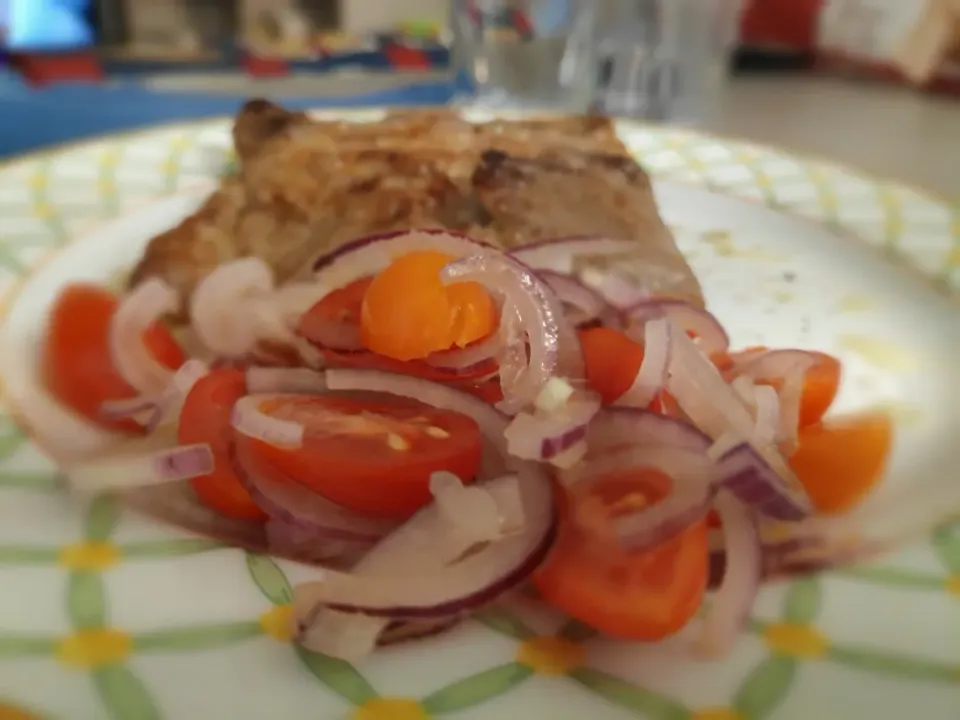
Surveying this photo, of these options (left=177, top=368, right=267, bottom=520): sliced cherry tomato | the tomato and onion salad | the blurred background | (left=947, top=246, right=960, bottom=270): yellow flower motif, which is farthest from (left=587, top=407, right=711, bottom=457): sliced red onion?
the blurred background

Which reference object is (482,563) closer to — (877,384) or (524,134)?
(877,384)

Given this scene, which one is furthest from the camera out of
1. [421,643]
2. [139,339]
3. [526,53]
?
[526,53]

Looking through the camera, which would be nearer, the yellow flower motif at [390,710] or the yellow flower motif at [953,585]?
the yellow flower motif at [390,710]

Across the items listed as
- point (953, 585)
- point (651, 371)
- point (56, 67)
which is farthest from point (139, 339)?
point (56, 67)

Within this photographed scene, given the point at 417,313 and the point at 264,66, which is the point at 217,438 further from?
the point at 264,66

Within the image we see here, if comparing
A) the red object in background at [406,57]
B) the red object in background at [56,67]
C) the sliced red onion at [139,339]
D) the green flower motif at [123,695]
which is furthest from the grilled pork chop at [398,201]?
the red object in background at [406,57]

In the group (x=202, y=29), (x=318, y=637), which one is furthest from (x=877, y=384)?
(x=202, y=29)

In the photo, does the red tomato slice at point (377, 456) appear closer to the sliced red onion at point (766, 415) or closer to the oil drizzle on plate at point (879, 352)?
the sliced red onion at point (766, 415)
